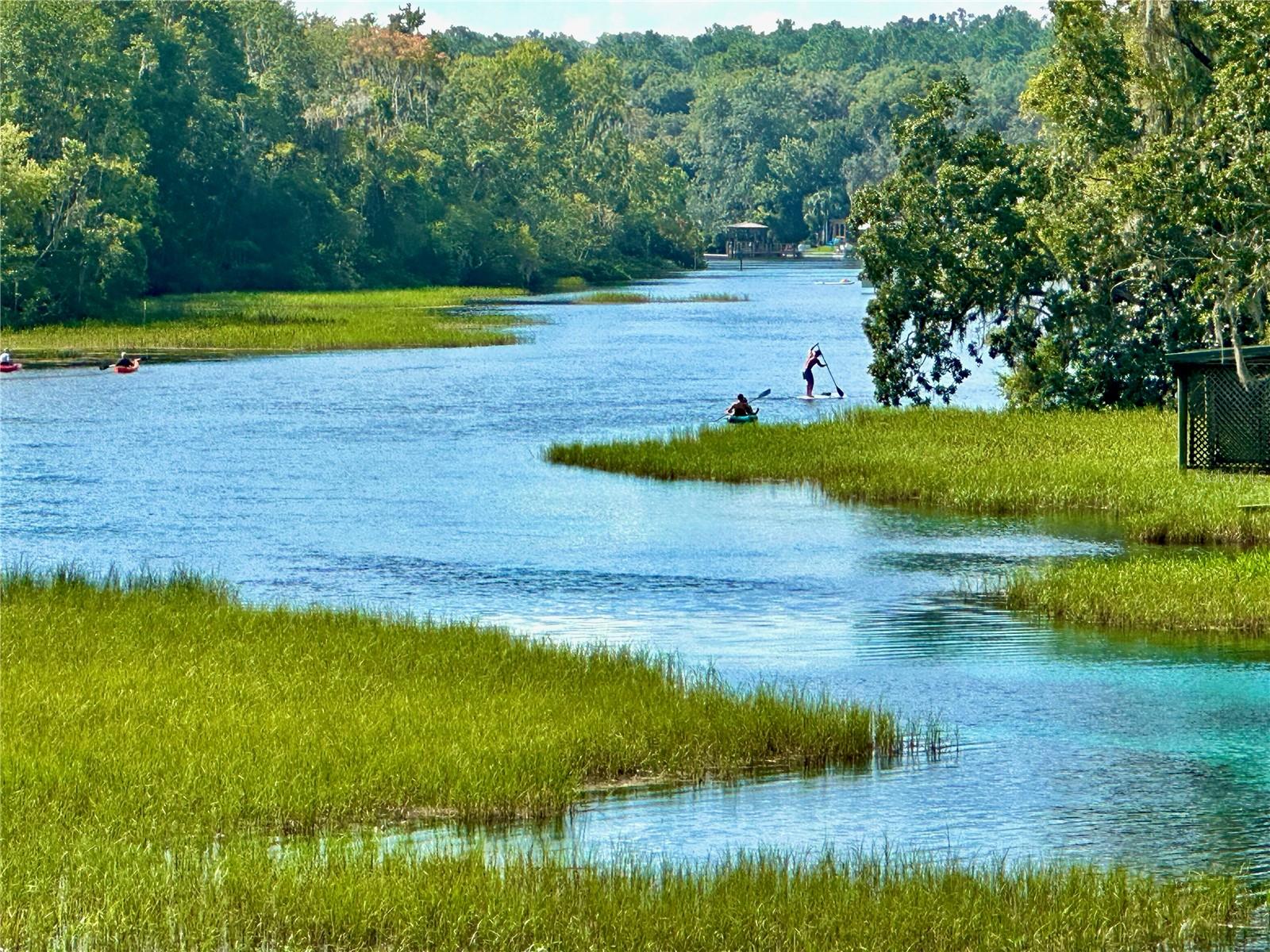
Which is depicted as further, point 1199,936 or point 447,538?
point 447,538

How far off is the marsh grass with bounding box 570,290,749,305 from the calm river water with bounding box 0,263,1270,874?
51.9 metres

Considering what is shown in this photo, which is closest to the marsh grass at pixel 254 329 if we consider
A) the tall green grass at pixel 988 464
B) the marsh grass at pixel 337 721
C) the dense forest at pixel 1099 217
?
the dense forest at pixel 1099 217

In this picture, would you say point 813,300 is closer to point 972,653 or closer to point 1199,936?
point 972,653

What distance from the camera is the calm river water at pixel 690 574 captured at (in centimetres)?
1509

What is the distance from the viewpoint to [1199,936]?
12008 mm

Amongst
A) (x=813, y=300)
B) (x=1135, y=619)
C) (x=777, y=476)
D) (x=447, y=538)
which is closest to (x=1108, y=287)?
(x=777, y=476)

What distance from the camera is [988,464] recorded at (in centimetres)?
3534

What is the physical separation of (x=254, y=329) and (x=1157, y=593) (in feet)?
199

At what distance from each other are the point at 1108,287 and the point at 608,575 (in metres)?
18.9

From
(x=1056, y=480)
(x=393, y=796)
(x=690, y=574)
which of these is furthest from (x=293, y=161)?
(x=393, y=796)

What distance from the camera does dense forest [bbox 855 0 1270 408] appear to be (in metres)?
36.5

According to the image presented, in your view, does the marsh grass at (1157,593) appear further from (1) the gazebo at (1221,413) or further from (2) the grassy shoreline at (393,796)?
(1) the gazebo at (1221,413)

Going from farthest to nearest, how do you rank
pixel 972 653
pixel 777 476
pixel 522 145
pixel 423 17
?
pixel 423 17 → pixel 522 145 → pixel 777 476 → pixel 972 653

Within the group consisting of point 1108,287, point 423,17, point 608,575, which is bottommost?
point 608,575
